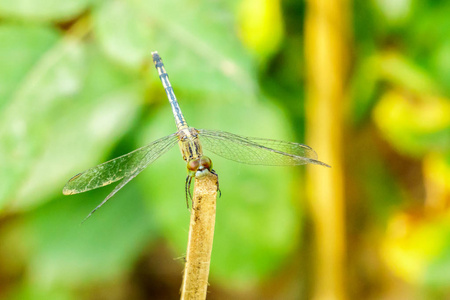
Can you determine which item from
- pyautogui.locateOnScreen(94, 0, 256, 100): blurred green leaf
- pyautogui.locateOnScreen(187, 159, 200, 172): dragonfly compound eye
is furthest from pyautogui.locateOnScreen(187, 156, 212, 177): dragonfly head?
pyautogui.locateOnScreen(94, 0, 256, 100): blurred green leaf

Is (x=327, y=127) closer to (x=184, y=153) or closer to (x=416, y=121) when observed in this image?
(x=416, y=121)

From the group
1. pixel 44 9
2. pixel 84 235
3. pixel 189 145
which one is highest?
pixel 44 9

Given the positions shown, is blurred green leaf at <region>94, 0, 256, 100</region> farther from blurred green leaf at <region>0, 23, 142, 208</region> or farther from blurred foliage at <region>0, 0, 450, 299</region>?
blurred green leaf at <region>0, 23, 142, 208</region>

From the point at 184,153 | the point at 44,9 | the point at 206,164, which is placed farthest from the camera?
the point at 44,9

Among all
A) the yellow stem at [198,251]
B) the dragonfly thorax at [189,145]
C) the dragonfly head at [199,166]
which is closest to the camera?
the yellow stem at [198,251]

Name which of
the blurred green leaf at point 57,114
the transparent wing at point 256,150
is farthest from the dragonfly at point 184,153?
the blurred green leaf at point 57,114

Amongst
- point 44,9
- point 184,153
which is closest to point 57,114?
point 44,9

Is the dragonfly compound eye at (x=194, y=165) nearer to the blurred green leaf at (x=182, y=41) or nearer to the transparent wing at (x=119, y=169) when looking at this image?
the transparent wing at (x=119, y=169)
